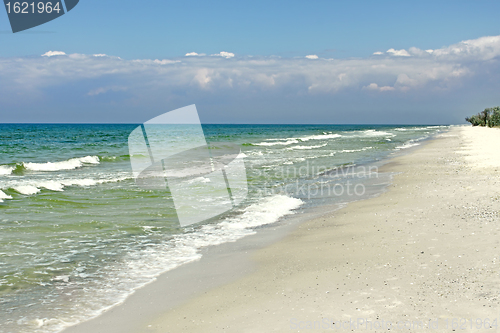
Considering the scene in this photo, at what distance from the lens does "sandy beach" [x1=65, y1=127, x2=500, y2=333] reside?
11.5 feet

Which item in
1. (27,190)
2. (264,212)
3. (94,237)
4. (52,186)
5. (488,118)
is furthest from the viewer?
(488,118)

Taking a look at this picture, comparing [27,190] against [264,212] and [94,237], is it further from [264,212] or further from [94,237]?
[264,212]

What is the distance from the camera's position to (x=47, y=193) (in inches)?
464

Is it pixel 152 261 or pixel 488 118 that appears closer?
pixel 152 261

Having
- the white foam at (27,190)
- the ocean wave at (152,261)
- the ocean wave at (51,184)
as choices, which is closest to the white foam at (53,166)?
the ocean wave at (51,184)

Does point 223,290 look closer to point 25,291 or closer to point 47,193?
point 25,291

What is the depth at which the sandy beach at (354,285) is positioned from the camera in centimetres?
350

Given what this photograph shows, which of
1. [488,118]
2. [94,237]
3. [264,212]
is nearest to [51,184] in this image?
[94,237]

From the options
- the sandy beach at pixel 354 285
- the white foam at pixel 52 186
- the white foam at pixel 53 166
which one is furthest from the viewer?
the white foam at pixel 53 166

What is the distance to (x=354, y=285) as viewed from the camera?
425 cm

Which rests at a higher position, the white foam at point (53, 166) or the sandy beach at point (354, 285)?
the white foam at point (53, 166)

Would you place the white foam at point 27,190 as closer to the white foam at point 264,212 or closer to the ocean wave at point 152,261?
the ocean wave at point 152,261

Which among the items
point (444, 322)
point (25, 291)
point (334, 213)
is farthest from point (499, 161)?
point (25, 291)

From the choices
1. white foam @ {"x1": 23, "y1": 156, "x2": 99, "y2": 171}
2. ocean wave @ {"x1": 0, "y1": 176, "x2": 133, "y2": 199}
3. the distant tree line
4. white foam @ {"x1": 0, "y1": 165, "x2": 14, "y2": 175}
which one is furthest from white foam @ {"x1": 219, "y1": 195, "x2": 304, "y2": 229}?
the distant tree line
